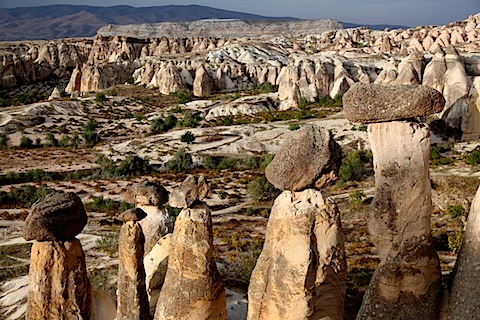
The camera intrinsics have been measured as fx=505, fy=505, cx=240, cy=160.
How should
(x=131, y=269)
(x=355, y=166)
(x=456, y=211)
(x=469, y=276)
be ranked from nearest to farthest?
(x=469, y=276) → (x=131, y=269) → (x=456, y=211) → (x=355, y=166)

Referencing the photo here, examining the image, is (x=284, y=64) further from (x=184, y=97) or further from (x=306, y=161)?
(x=306, y=161)

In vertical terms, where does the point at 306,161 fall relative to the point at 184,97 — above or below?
above

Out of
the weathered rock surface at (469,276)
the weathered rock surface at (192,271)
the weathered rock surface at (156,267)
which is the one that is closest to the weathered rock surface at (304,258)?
the weathered rock surface at (192,271)

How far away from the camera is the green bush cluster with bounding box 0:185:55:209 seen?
1988 cm

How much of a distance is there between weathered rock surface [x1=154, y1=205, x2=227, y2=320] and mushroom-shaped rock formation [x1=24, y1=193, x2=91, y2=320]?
1.17m

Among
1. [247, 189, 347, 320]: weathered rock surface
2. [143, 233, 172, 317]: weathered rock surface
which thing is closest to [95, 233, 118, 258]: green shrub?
[143, 233, 172, 317]: weathered rock surface

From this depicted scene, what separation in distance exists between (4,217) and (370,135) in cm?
1481

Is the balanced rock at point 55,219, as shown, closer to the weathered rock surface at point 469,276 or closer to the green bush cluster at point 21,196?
the weathered rock surface at point 469,276

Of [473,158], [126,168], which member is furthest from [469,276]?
[126,168]

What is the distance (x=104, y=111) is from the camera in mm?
39062

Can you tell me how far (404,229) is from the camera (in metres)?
5.29

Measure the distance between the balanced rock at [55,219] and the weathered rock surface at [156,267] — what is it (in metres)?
1.62

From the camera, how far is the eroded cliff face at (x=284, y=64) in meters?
28.2

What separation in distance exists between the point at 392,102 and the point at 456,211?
1022cm
